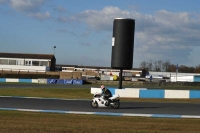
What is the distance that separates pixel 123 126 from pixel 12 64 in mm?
82760

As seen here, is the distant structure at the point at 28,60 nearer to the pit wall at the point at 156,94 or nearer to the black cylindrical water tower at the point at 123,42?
the pit wall at the point at 156,94

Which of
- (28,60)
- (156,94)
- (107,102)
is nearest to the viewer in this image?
(107,102)

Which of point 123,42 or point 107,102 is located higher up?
point 123,42

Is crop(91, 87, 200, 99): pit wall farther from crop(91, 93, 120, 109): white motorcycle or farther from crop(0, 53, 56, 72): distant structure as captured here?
crop(0, 53, 56, 72): distant structure

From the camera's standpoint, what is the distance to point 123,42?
103ft

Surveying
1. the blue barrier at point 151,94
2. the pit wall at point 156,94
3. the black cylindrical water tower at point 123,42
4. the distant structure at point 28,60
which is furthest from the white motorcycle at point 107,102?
the distant structure at point 28,60

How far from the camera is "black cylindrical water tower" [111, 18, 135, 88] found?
31.0 m

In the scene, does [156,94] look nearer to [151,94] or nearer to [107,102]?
[151,94]

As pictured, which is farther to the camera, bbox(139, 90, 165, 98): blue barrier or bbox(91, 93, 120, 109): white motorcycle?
bbox(139, 90, 165, 98): blue barrier

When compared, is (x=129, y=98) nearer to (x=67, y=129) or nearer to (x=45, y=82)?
(x=67, y=129)

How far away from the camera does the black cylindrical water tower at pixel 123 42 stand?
102ft

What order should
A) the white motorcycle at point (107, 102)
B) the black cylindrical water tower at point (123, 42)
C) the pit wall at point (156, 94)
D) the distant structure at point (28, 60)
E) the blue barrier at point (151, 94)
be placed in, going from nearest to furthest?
1. the white motorcycle at point (107, 102)
2. the black cylindrical water tower at point (123, 42)
3. the pit wall at point (156, 94)
4. the blue barrier at point (151, 94)
5. the distant structure at point (28, 60)

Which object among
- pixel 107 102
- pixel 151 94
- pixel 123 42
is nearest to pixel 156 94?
pixel 151 94

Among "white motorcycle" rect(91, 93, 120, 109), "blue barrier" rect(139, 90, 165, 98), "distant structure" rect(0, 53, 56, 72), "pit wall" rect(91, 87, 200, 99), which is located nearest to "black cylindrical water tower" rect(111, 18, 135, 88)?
"pit wall" rect(91, 87, 200, 99)
